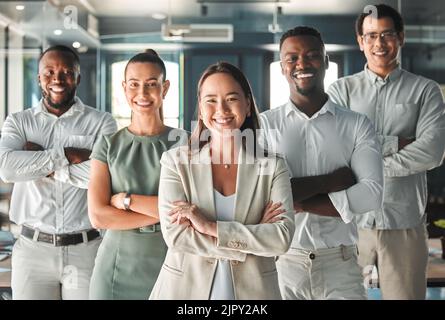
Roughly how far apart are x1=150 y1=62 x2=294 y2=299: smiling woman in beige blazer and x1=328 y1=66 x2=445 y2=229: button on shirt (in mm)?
512

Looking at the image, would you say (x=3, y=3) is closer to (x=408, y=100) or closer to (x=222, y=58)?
(x=222, y=58)

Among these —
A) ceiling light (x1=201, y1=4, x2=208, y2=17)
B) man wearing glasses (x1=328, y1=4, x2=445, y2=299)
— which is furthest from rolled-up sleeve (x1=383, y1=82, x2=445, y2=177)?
ceiling light (x1=201, y1=4, x2=208, y2=17)

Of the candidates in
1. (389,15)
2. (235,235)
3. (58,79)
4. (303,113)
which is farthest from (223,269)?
(389,15)

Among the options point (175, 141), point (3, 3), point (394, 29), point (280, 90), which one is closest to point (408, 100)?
point (394, 29)

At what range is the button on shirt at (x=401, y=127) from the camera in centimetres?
225

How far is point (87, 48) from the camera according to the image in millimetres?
2316

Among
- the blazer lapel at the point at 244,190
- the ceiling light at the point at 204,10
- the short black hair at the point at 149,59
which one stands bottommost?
the blazer lapel at the point at 244,190

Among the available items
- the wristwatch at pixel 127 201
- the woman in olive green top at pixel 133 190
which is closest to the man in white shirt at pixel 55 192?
the woman in olive green top at pixel 133 190

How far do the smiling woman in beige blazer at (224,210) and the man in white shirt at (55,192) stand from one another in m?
0.52

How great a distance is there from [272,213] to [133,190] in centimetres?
53

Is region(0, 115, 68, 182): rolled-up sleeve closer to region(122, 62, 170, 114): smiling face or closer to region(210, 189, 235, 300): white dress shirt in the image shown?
region(122, 62, 170, 114): smiling face

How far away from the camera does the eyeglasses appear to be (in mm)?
2297

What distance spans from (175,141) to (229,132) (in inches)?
12.7

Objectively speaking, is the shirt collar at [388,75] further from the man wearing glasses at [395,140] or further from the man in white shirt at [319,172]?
the man in white shirt at [319,172]
